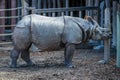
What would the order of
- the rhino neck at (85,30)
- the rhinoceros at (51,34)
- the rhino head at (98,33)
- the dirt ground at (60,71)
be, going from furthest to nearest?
the rhino head at (98,33)
the rhino neck at (85,30)
the rhinoceros at (51,34)
the dirt ground at (60,71)

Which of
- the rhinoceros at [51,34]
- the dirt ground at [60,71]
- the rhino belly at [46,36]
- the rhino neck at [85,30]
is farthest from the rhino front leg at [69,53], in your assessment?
the rhino neck at [85,30]

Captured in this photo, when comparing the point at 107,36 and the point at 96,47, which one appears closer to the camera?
the point at 107,36

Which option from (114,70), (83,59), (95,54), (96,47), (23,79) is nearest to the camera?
(23,79)

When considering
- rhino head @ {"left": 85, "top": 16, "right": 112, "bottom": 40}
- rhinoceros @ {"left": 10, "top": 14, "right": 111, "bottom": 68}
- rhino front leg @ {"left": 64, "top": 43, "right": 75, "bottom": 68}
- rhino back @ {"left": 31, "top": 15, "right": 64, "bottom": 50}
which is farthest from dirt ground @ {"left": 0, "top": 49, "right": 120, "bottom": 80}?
rhino head @ {"left": 85, "top": 16, "right": 112, "bottom": 40}

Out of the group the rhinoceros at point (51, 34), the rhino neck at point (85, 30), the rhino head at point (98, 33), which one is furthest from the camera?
the rhino head at point (98, 33)

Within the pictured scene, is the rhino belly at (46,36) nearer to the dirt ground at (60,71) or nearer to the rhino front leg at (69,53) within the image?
the rhino front leg at (69,53)

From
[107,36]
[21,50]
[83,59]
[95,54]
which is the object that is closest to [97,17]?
[95,54]

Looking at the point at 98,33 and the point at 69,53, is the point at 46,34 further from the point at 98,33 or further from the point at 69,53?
the point at 98,33

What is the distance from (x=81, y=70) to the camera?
758 cm

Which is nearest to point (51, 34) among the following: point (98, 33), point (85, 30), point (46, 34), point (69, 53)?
point (46, 34)

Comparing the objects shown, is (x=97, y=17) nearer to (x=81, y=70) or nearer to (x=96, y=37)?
(x=96, y=37)

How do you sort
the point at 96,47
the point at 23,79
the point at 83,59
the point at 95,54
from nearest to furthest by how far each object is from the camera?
the point at 23,79 → the point at 83,59 → the point at 95,54 → the point at 96,47

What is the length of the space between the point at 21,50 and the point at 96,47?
172 inches

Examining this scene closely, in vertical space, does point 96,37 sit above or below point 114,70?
above
